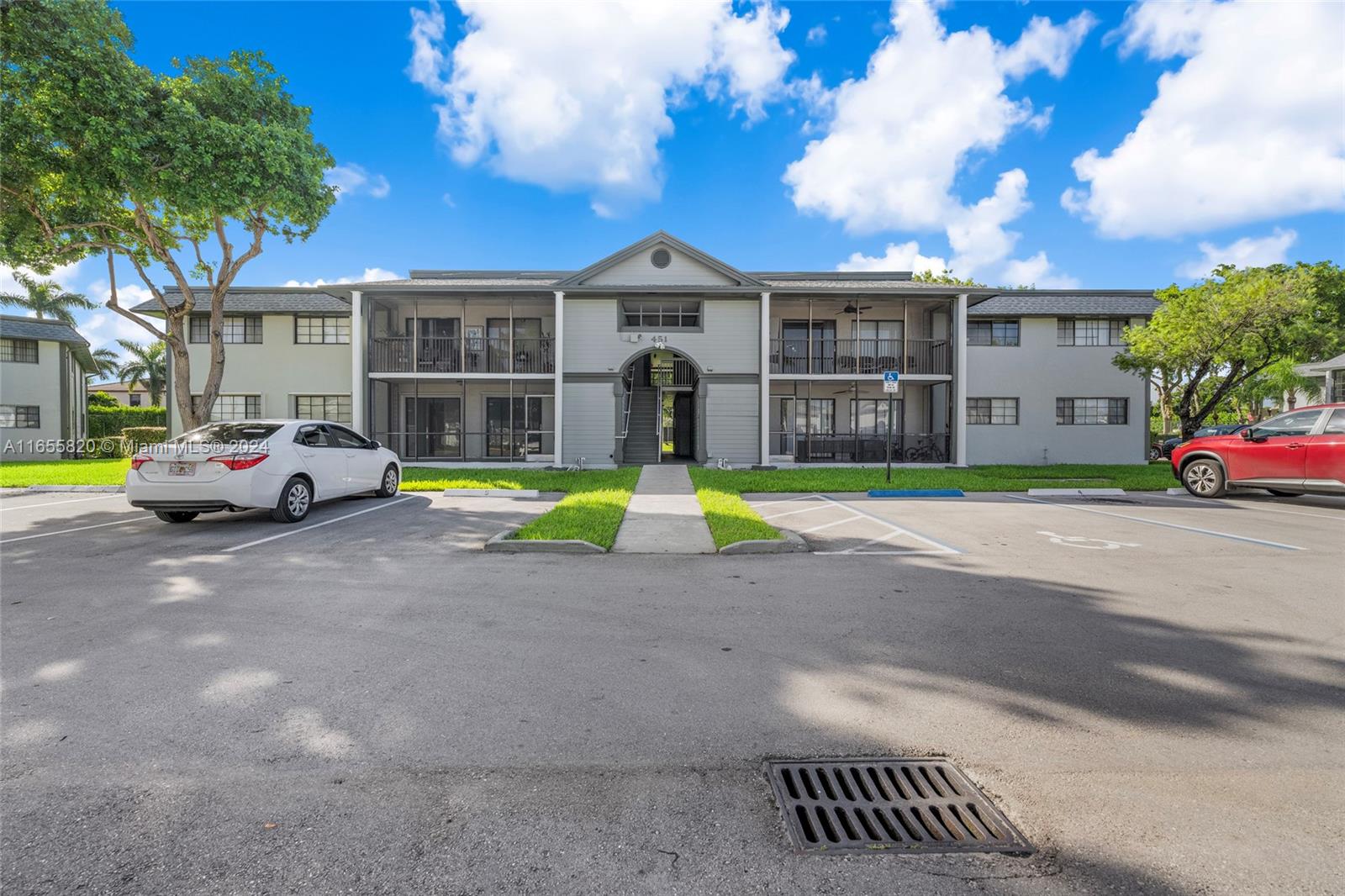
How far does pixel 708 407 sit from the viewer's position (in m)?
19.4

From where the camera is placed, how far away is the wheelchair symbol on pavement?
733 centimetres

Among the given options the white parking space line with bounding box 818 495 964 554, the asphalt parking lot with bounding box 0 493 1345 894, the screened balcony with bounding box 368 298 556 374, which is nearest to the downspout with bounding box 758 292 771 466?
the screened balcony with bounding box 368 298 556 374

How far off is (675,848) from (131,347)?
5746 cm

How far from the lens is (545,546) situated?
707 centimetres

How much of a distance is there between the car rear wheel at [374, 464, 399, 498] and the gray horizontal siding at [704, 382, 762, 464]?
9.98 meters

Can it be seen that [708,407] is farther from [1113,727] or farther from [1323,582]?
[1113,727]

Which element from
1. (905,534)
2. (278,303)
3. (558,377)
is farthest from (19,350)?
(905,534)

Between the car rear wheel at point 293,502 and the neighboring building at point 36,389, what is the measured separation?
25.0 meters

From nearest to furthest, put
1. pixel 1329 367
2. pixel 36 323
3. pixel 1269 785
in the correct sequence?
1. pixel 1269 785
2. pixel 36 323
3. pixel 1329 367

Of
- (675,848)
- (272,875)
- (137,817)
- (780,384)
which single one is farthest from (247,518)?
(780,384)

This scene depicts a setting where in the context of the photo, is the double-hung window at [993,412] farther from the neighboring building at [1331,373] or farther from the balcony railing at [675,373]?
the neighboring building at [1331,373]

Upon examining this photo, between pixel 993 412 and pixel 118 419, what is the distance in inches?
1582

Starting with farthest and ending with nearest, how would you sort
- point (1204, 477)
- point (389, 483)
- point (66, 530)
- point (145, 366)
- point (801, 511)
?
1. point (145, 366)
2. point (1204, 477)
3. point (389, 483)
4. point (801, 511)
5. point (66, 530)

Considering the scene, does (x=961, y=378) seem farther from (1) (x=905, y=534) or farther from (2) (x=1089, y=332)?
(1) (x=905, y=534)
